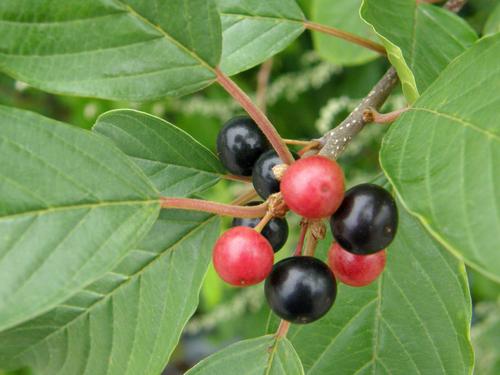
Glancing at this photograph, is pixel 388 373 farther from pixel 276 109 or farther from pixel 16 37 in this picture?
pixel 276 109

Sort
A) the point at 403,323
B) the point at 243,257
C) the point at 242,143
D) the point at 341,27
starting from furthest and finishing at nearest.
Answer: the point at 341,27
the point at 403,323
the point at 242,143
the point at 243,257

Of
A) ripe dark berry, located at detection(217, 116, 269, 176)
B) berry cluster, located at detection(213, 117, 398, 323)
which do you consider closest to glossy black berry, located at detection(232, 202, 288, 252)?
berry cluster, located at detection(213, 117, 398, 323)

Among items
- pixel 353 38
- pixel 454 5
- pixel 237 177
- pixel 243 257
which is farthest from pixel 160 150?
pixel 454 5

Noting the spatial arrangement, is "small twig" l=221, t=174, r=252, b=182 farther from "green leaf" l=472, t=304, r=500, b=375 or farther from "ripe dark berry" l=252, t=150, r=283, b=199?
"green leaf" l=472, t=304, r=500, b=375

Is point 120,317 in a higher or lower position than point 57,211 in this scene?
lower

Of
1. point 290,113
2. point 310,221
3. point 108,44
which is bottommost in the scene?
point 290,113

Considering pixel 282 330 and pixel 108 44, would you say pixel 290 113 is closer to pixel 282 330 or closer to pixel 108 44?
pixel 282 330
